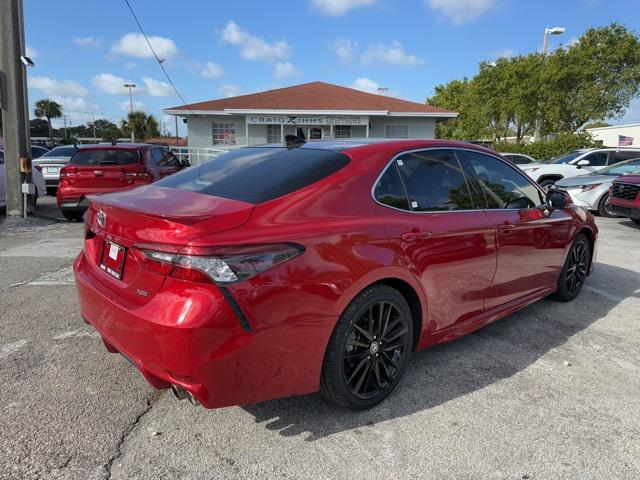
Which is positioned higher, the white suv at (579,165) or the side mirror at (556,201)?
the white suv at (579,165)

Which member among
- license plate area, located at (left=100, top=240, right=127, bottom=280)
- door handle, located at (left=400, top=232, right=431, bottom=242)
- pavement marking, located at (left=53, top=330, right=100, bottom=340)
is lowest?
pavement marking, located at (left=53, top=330, right=100, bottom=340)

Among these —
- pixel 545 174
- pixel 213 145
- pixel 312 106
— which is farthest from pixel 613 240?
pixel 213 145

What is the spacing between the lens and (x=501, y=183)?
13.2 feet

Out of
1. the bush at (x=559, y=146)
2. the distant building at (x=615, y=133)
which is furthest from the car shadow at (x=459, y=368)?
the distant building at (x=615, y=133)

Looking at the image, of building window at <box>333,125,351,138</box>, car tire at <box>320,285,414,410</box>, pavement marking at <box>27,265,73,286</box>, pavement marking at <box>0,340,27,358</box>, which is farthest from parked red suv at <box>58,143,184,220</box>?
building window at <box>333,125,351,138</box>

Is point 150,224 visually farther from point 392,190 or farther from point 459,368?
point 459,368

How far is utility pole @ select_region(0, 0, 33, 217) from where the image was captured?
9516 mm

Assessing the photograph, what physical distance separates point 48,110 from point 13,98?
81571mm

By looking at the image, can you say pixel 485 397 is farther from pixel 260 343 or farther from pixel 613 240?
pixel 613 240

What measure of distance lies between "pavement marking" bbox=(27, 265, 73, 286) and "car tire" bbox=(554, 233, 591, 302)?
5.11m

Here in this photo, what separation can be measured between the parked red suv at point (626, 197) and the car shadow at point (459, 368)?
17.2ft

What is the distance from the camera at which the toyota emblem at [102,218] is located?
2.77 m

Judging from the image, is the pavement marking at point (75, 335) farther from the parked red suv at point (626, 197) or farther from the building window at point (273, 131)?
the building window at point (273, 131)

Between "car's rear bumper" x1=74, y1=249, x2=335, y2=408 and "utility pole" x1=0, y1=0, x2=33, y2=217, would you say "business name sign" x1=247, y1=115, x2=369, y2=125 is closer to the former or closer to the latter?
"utility pole" x1=0, y1=0, x2=33, y2=217
